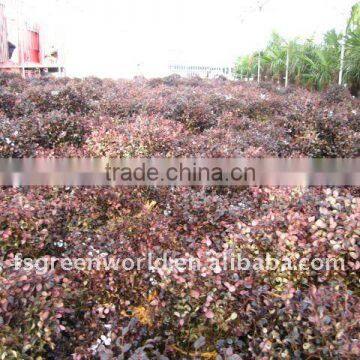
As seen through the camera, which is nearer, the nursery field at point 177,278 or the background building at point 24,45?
the nursery field at point 177,278

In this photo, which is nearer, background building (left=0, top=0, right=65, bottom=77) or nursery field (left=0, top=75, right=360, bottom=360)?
nursery field (left=0, top=75, right=360, bottom=360)

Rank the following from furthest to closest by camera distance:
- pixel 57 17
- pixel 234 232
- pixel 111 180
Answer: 1. pixel 57 17
2. pixel 111 180
3. pixel 234 232

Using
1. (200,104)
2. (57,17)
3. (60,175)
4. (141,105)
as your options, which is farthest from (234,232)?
(57,17)

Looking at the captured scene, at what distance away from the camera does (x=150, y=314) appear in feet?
5.82

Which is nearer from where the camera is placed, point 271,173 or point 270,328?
point 270,328

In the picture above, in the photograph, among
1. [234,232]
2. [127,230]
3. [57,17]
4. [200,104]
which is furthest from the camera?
[57,17]

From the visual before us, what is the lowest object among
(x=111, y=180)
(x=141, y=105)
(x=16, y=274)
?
(x=16, y=274)

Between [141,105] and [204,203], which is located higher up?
[141,105]

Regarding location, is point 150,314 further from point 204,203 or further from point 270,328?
point 204,203

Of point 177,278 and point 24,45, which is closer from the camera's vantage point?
point 177,278

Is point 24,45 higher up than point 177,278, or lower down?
higher up

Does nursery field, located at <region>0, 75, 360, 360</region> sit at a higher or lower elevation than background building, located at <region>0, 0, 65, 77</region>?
lower

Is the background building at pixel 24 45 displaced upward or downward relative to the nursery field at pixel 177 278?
upward

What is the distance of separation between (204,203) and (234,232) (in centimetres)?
44
